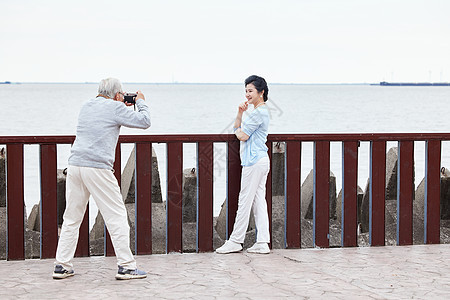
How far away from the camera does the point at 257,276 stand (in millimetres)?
6066

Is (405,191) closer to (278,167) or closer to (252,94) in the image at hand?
(252,94)

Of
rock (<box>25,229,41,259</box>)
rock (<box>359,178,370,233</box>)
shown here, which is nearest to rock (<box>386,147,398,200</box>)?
rock (<box>359,178,370,233</box>)

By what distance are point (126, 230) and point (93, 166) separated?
1.93 ft

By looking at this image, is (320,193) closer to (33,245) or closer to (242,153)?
(242,153)

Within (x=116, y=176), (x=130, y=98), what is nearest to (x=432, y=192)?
(x=116, y=176)

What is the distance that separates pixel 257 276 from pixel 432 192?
241cm

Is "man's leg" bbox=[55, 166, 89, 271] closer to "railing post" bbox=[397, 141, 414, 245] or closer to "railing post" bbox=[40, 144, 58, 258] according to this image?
"railing post" bbox=[40, 144, 58, 258]

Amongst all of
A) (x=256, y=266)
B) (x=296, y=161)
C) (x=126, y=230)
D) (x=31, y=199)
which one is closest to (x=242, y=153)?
(x=296, y=161)

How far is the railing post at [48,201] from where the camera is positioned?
668 cm

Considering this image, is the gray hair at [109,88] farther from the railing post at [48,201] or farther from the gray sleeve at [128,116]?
the railing post at [48,201]

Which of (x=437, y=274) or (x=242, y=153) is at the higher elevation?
(x=242, y=153)

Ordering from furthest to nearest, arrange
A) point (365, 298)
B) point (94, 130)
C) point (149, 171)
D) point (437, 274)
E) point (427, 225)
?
point (427, 225) < point (149, 171) < point (437, 274) < point (94, 130) < point (365, 298)

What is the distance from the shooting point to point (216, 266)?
21.2 ft

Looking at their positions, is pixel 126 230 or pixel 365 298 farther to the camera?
pixel 126 230
